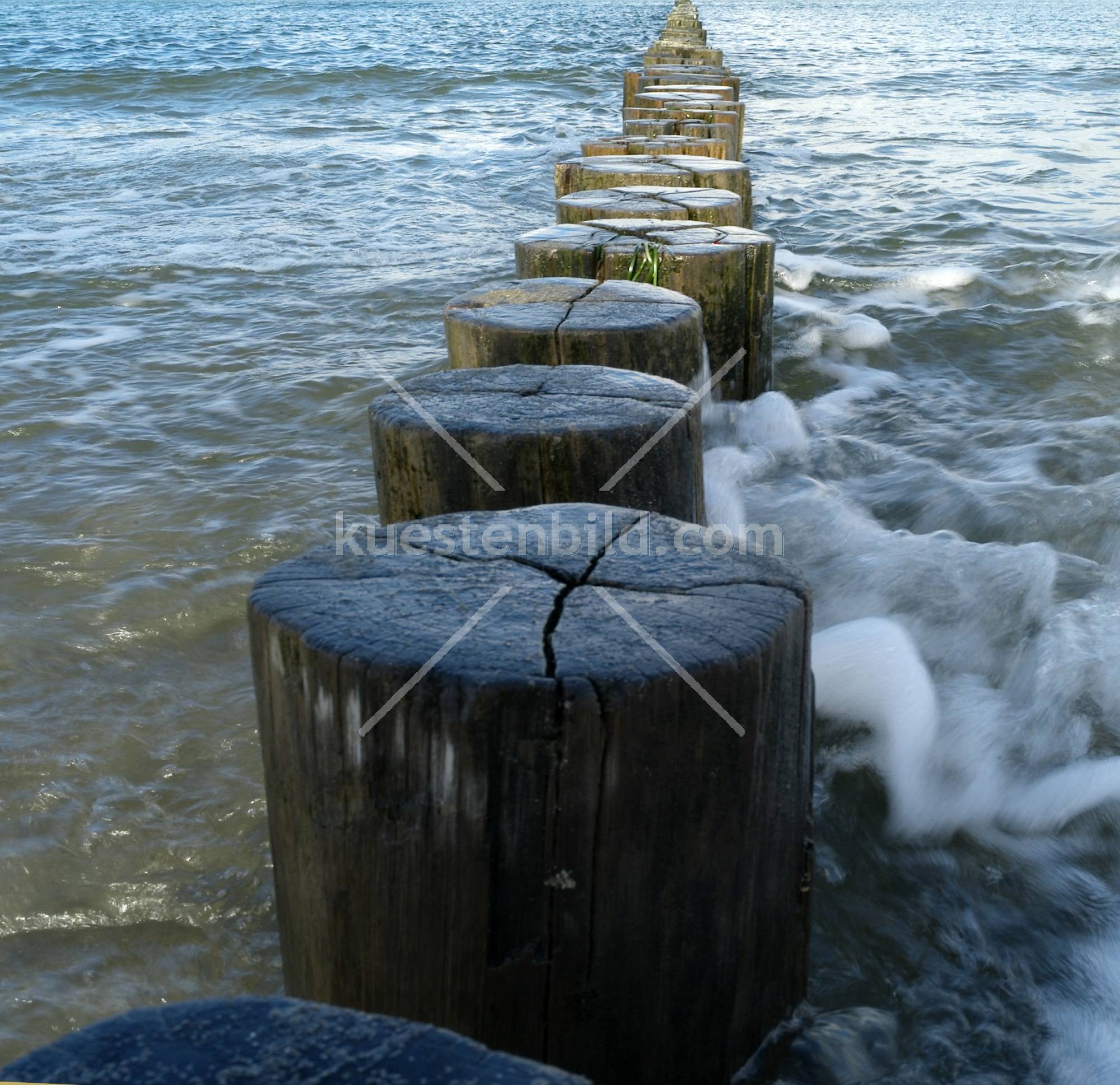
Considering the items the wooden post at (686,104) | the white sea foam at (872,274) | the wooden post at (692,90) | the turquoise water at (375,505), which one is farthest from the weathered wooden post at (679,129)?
the wooden post at (692,90)

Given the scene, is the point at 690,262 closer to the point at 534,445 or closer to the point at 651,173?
the point at 651,173

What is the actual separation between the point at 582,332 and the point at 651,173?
8.07 feet

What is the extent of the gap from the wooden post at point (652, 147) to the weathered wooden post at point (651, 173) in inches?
11.6

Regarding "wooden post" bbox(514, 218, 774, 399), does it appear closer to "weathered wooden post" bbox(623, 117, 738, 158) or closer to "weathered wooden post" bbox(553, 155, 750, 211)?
"weathered wooden post" bbox(553, 155, 750, 211)

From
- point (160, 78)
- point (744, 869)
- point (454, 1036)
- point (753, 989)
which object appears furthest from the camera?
point (160, 78)

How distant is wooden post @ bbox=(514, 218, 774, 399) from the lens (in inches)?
152

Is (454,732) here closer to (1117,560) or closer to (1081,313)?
(1117,560)

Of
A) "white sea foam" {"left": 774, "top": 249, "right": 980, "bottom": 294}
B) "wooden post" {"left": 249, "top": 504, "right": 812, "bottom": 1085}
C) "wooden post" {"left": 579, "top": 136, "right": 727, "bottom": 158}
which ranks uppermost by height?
"wooden post" {"left": 579, "top": 136, "right": 727, "bottom": 158}

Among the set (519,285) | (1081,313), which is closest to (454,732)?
(519,285)

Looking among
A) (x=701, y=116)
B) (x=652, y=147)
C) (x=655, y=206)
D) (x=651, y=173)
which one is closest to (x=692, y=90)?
(x=701, y=116)

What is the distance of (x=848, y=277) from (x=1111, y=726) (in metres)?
5.33

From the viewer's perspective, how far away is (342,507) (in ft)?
15.0

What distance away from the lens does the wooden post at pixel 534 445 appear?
2270 mm

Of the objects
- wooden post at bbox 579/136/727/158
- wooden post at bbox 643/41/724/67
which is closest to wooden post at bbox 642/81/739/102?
wooden post at bbox 579/136/727/158
